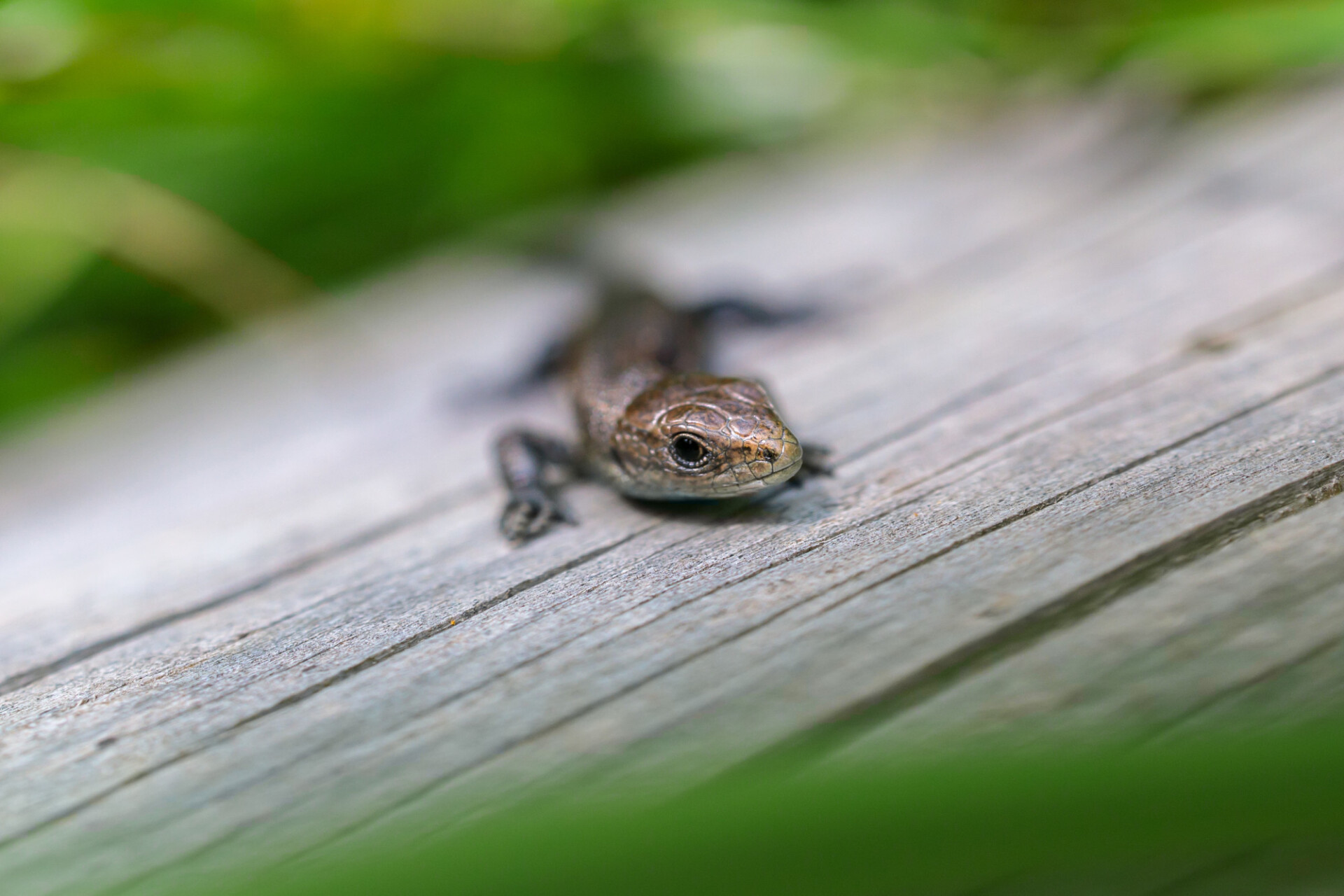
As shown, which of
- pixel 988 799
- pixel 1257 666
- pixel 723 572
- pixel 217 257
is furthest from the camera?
pixel 217 257

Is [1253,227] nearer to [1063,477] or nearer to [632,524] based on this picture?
[1063,477]

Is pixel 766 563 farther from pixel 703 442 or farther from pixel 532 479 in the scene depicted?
pixel 532 479

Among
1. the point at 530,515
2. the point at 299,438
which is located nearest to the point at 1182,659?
the point at 530,515

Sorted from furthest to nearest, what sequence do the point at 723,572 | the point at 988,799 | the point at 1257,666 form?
1. the point at 723,572
2. the point at 1257,666
3. the point at 988,799

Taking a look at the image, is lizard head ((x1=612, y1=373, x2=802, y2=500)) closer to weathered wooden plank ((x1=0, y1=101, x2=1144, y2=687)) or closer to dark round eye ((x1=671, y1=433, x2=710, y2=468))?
dark round eye ((x1=671, y1=433, x2=710, y2=468))

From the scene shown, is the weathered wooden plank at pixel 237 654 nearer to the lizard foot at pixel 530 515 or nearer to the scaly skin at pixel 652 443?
the lizard foot at pixel 530 515

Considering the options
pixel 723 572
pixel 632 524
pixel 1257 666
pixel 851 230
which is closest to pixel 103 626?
pixel 632 524
